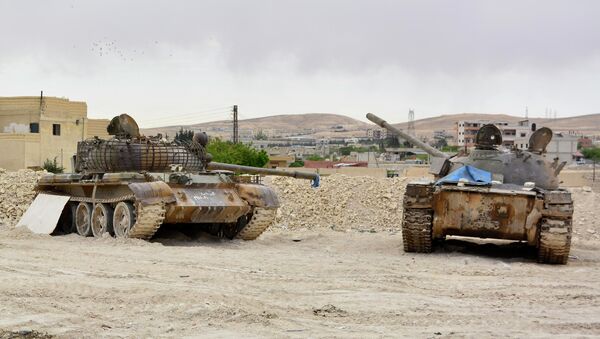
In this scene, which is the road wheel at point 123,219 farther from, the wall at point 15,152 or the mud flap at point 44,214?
the wall at point 15,152

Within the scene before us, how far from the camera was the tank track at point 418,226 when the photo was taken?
1480 centimetres

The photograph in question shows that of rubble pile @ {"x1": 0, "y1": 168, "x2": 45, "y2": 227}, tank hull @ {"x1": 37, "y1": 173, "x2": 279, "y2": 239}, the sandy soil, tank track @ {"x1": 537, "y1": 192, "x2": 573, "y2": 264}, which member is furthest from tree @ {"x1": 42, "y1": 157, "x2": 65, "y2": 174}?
tank track @ {"x1": 537, "y1": 192, "x2": 573, "y2": 264}

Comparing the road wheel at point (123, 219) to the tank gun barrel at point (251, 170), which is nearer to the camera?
the road wheel at point (123, 219)

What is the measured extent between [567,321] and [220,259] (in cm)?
572

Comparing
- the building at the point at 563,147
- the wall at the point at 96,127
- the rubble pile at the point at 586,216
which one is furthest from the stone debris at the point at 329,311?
the wall at the point at 96,127

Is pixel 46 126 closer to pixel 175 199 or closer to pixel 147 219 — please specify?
pixel 175 199

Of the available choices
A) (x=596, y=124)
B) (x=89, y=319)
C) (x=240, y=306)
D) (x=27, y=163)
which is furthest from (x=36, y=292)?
(x=596, y=124)

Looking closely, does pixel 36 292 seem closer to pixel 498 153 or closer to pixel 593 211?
pixel 498 153

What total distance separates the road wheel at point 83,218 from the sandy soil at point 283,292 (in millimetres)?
2169

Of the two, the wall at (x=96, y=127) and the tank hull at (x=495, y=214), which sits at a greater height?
the wall at (x=96, y=127)

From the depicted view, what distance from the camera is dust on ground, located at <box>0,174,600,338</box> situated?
7.82 m

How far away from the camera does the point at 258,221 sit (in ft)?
56.3

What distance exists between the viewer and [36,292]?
8953mm

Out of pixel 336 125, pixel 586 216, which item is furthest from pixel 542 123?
pixel 586 216
